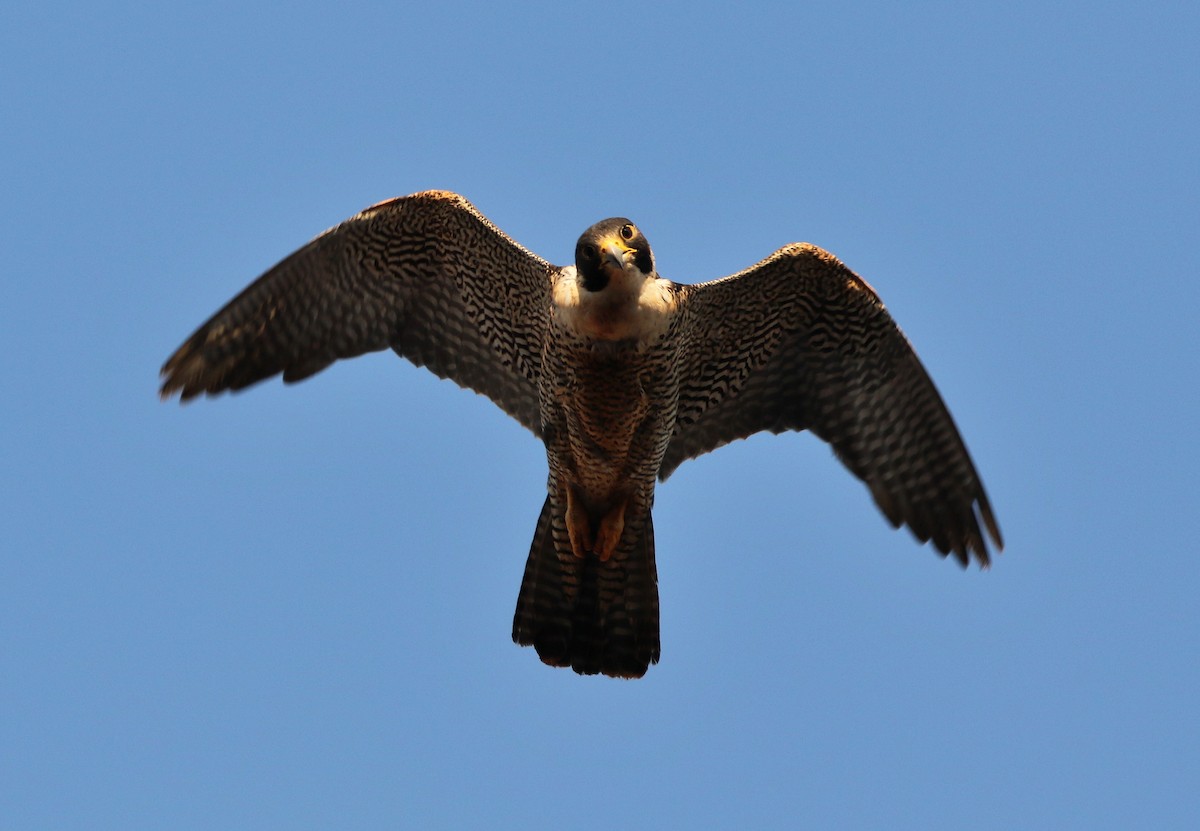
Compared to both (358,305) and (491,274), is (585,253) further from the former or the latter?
(358,305)

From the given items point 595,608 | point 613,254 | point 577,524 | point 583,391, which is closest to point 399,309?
point 583,391

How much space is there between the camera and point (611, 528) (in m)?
12.3

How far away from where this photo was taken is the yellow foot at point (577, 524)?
12266mm

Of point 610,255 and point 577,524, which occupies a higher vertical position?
point 610,255

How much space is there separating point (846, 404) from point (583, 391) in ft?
6.77

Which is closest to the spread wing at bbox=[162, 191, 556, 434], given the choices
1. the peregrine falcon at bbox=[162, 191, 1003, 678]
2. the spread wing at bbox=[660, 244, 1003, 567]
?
the peregrine falcon at bbox=[162, 191, 1003, 678]

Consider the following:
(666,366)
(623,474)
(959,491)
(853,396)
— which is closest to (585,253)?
(666,366)

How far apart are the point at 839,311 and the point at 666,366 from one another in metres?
1.43

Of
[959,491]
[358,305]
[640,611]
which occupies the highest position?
[358,305]

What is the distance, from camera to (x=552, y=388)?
39.1ft

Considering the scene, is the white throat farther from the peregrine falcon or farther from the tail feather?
the tail feather

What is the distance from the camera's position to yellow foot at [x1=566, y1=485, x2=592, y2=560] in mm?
12266

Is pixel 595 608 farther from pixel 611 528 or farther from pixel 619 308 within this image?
pixel 619 308

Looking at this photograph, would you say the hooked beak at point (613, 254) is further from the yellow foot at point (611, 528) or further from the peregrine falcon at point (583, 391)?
the yellow foot at point (611, 528)
